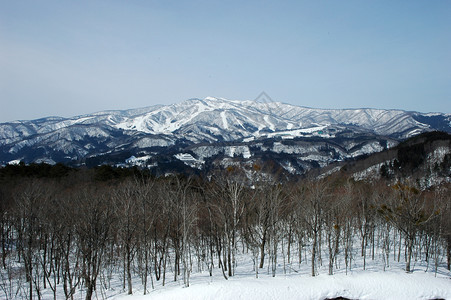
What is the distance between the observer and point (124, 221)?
70.7 ft

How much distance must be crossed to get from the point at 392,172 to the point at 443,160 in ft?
45.9

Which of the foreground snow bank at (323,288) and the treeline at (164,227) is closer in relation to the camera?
the foreground snow bank at (323,288)

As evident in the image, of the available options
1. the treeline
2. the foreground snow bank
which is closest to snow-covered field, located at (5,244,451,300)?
the foreground snow bank

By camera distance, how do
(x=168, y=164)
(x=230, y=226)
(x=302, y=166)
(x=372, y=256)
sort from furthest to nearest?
Answer: (x=302, y=166) → (x=168, y=164) → (x=372, y=256) → (x=230, y=226)

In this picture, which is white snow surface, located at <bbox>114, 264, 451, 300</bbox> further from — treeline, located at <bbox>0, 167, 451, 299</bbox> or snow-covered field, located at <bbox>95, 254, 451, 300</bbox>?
treeline, located at <bbox>0, 167, 451, 299</bbox>

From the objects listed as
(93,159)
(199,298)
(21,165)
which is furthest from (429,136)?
(93,159)

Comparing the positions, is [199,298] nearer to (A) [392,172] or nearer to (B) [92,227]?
(B) [92,227]

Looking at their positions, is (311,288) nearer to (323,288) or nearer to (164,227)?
(323,288)

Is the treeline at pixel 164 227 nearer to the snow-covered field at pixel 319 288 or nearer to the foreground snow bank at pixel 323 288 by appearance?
the snow-covered field at pixel 319 288

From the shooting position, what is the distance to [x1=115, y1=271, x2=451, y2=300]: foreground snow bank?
2045cm

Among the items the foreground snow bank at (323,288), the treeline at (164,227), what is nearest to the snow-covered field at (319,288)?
the foreground snow bank at (323,288)

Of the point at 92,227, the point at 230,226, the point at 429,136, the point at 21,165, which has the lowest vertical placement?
the point at 230,226

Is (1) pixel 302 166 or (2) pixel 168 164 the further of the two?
(1) pixel 302 166

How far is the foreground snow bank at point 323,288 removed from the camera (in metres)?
20.5
